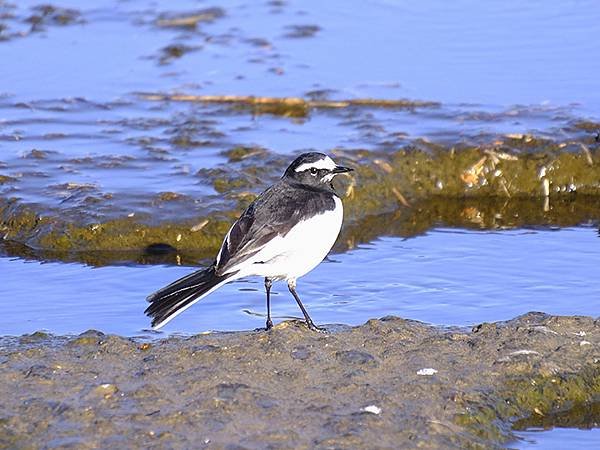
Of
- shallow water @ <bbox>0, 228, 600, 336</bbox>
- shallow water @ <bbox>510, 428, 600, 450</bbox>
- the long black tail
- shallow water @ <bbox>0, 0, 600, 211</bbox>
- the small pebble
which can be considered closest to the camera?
the small pebble

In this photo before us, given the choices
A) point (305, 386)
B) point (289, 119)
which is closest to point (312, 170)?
point (305, 386)

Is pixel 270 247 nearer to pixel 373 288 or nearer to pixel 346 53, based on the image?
pixel 373 288

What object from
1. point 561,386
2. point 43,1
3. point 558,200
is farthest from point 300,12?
point 561,386

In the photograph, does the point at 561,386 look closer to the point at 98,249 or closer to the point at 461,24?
the point at 98,249

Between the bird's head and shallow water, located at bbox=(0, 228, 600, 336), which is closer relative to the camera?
the bird's head

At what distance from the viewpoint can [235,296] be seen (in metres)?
8.40

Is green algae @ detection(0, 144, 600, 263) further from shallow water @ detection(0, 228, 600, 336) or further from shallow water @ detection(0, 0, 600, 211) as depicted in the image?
shallow water @ detection(0, 228, 600, 336)

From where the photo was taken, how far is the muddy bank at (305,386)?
5.80 metres

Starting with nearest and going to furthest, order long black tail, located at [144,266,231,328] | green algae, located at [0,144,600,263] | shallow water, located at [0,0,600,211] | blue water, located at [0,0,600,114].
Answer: long black tail, located at [144,266,231,328]
green algae, located at [0,144,600,263]
shallow water, located at [0,0,600,211]
blue water, located at [0,0,600,114]

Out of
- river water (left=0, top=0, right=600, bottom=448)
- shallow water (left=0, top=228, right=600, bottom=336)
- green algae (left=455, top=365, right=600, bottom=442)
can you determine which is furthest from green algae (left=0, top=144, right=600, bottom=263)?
green algae (left=455, top=365, right=600, bottom=442)

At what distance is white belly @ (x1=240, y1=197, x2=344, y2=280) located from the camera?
716cm

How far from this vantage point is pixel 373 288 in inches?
332

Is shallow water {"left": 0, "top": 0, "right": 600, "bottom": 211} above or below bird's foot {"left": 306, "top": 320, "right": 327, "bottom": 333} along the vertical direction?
above

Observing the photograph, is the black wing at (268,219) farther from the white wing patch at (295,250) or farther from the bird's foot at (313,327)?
the bird's foot at (313,327)
